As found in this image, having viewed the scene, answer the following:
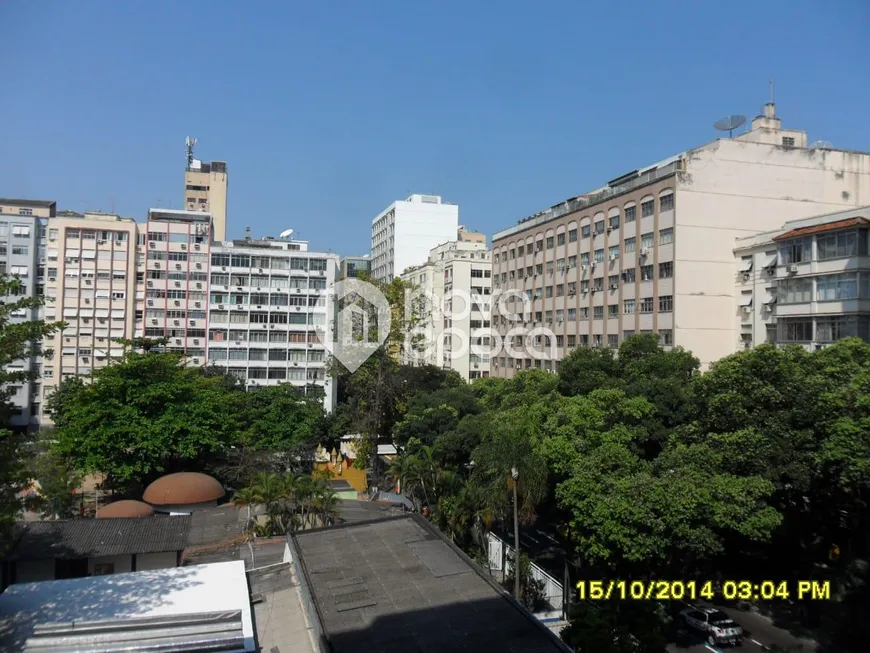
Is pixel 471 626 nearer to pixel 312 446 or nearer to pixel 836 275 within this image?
pixel 836 275

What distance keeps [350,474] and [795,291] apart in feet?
88.3

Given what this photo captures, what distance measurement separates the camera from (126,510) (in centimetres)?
2522

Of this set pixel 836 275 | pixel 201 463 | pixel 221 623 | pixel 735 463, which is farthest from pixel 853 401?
pixel 201 463

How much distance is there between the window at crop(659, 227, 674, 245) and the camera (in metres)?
35.8

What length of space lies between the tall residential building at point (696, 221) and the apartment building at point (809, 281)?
1825 millimetres

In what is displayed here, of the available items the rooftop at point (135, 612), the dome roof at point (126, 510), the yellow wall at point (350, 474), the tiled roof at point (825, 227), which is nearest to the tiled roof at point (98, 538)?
the dome roof at point (126, 510)

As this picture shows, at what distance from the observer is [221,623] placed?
521 inches

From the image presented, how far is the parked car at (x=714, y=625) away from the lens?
1759 cm

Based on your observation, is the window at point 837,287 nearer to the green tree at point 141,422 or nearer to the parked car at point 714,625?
the parked car at point 714,625

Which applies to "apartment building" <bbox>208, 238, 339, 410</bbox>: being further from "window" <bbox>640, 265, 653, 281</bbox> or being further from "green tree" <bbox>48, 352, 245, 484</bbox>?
"window" <bbox>640, 265, 653, 281</bbox>

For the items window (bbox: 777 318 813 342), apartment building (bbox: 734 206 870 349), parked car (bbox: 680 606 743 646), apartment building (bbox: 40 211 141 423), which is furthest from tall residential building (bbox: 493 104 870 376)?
apartment building (bbox: 40 211 141 423)

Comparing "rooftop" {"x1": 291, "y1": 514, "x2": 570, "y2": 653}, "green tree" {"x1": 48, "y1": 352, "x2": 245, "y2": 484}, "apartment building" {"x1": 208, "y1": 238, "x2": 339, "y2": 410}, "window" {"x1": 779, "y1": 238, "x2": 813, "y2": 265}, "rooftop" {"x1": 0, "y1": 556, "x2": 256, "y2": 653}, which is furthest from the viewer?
"apartment building" {"x1": 208, "y1": 238, "x2": 339, "y2": 410}

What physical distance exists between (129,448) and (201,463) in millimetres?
3878

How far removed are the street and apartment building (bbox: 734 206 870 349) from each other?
13.8 meters
